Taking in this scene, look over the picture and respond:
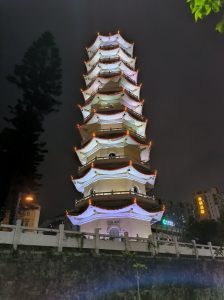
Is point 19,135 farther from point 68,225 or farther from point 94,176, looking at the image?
point 68,225

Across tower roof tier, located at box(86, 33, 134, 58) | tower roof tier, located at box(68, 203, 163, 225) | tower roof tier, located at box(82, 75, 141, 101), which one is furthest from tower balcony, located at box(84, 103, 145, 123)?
tower roof tier, located at box(86, 33, 134, 58)

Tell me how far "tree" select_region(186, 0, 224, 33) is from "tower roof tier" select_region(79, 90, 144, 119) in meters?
19.7

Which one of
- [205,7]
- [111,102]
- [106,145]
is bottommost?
[205,7]

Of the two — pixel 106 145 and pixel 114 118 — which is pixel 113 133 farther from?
pixel 114 118

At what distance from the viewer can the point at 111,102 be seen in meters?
25.2

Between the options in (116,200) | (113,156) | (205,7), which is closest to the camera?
(205,7)

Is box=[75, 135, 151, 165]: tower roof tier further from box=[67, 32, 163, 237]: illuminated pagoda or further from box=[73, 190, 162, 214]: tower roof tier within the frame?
box=[73, 190, 162, 214]: tower roof tier

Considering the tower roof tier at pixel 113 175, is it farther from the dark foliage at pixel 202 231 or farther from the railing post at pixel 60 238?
the dark foliage at pixel 202 231

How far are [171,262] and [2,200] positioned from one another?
11.6m

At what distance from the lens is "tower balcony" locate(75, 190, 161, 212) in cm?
1886

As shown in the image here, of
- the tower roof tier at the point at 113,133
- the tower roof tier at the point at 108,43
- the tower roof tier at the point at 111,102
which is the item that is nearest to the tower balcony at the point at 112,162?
the tower roof tier at the point at 113,133

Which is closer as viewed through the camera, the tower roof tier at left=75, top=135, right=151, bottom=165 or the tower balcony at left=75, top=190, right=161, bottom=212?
the tower balcony at left=75, top=190, right=161, bottom=212

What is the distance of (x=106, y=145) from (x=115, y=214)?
19.9ft

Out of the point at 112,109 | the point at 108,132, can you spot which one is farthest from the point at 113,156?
the point at 112,109
